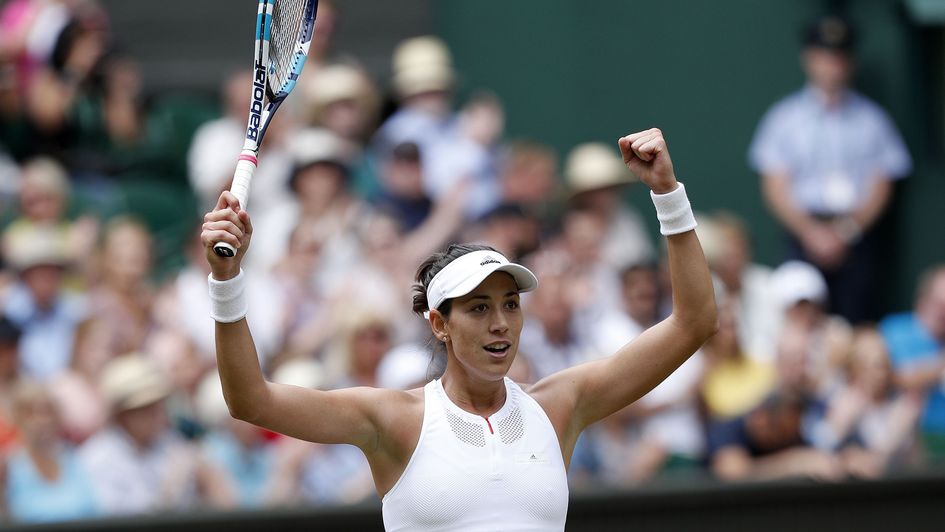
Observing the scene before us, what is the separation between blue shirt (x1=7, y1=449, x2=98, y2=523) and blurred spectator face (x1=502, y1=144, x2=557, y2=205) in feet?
10.0

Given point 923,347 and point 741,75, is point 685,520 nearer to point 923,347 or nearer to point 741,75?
point 923,347

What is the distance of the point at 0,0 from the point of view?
34.9 feet

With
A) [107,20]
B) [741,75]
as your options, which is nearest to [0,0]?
[107,20]

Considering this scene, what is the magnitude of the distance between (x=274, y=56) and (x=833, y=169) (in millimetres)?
5694

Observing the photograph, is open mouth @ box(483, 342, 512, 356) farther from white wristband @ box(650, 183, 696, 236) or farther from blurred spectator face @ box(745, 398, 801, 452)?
blurred spectator face @ box(745, 398, 801, 452)

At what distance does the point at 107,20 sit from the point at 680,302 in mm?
7946

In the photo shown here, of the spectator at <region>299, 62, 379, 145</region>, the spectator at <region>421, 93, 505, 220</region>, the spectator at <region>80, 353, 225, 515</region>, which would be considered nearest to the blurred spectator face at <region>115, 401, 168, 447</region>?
the spectator at <region>80, 353, 225, 515</region>

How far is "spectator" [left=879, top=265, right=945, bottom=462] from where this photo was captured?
7.81 metres

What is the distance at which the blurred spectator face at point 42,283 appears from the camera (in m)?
7.86

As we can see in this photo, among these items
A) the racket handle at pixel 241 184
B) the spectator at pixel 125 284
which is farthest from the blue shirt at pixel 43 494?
the racket handle at pixel 241 184

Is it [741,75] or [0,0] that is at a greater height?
[0,0]

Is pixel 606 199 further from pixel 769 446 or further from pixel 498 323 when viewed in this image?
pixel 498 323

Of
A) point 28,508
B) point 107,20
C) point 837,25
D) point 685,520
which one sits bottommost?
point 685,520

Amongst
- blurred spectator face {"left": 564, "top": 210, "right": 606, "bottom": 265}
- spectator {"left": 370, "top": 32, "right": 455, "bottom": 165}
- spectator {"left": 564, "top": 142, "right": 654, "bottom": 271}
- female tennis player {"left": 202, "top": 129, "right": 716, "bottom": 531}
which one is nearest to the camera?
female tennis player {"left": 202, "top": 129, "right": 716, "bottom": 531}
